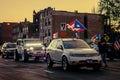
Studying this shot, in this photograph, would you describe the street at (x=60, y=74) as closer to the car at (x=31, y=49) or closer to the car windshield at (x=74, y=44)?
the car windshield at (x=74, y=44)

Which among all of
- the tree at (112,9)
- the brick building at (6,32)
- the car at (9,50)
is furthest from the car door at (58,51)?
the brick building at (6,32)

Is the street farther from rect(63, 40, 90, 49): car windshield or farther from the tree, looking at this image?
the tree

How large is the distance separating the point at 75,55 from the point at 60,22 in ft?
236

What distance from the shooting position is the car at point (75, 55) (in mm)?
17391

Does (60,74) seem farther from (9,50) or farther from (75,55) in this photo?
(9,50)

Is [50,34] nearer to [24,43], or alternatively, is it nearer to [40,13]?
[40,13]

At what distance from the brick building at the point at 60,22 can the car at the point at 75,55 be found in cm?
6655

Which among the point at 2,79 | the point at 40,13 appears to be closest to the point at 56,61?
the point at 2,79

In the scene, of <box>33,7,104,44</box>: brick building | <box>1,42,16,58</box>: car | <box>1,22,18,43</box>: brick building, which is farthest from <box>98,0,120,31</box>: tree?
<box>1,22,18,43</box>: brick building

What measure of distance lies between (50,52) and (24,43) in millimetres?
8928

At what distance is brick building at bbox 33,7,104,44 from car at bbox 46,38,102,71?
218ft

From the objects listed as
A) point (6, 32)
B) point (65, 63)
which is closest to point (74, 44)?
point (65, 63)

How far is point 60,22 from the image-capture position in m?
89.2

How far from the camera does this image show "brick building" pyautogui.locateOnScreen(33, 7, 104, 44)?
8838cm
